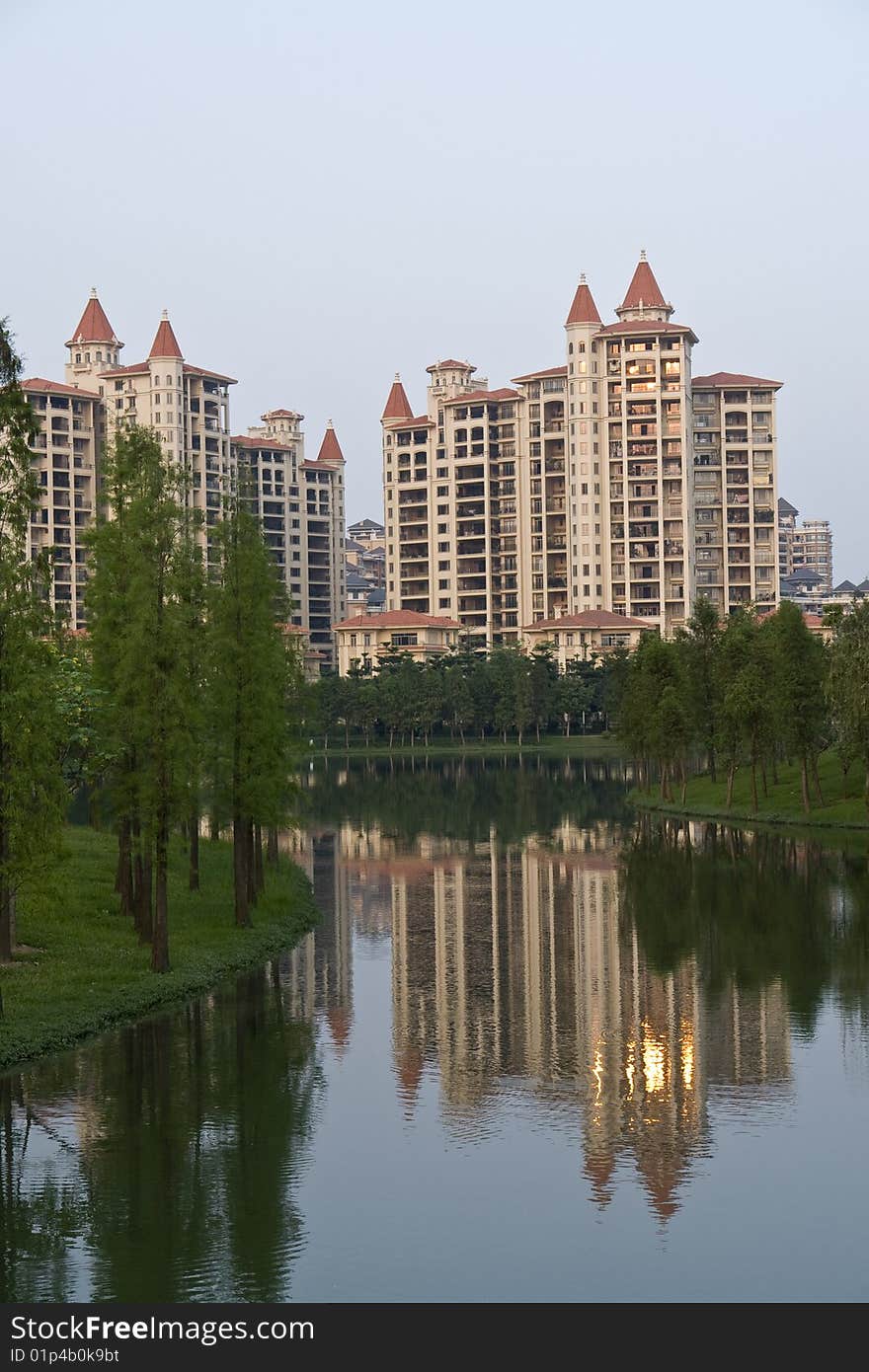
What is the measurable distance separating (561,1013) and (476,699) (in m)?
144

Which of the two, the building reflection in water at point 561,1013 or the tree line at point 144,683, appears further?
the tree line at point 144,683

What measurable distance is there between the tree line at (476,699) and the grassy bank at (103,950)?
119 meters

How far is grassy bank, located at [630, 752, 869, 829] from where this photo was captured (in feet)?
261

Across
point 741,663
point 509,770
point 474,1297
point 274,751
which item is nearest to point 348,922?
point 274,751

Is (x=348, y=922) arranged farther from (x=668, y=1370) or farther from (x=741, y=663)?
(x=741, y=663)

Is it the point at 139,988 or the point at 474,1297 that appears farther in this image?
the point at 139,988

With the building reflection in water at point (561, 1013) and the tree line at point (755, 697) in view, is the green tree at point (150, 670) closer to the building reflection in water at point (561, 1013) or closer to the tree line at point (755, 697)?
the building reflection in water at point (561, 1013)

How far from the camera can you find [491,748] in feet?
577

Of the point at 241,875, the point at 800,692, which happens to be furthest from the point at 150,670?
the point at 800,692

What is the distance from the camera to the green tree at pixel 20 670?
32.0 m

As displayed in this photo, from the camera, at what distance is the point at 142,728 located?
38.5 metres

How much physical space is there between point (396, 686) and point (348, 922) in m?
129

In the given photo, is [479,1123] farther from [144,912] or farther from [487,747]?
[487,747]

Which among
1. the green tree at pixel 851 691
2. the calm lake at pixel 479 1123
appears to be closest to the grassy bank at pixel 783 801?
the green tree at pixel 851 691
